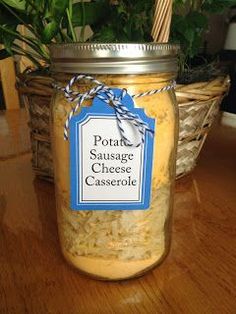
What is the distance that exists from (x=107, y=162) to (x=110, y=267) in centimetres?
10

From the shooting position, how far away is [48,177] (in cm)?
53

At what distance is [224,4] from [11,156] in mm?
460

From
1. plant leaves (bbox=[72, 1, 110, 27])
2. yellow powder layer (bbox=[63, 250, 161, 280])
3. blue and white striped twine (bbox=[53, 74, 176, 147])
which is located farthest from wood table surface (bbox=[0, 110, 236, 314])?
plant leaves (bbox=[72, 1, 110, 27])

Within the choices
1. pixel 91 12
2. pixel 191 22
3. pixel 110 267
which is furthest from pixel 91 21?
pixel 110 267

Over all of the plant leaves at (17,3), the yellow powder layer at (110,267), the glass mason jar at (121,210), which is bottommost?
the yellow powder layer at (110,267)

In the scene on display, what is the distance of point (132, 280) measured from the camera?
1.06 feet

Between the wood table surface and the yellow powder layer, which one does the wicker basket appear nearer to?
the wood table surface

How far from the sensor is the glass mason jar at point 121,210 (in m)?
0.27

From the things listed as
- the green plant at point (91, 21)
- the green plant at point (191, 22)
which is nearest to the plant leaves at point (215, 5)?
the green plant at point (191, 22)

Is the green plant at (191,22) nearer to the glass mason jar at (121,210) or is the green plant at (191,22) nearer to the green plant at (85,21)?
the green plant at (85,21)

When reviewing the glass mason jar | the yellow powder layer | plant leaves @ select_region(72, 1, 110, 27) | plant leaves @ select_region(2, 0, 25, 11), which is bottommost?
the yellow powder layer

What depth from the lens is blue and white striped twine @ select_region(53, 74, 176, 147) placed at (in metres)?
0.27

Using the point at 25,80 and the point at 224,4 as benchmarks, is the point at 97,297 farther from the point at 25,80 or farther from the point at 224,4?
the point at 224,4

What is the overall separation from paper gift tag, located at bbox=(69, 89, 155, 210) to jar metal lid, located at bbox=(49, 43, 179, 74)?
23mm
